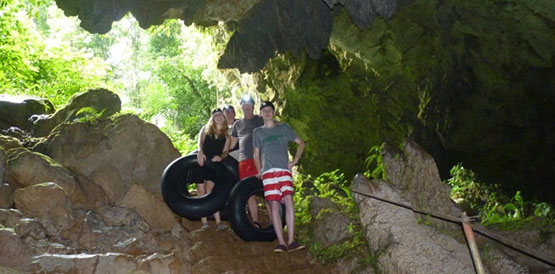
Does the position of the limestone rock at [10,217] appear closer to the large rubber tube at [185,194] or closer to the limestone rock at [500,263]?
the large rubber tube at [185,194]

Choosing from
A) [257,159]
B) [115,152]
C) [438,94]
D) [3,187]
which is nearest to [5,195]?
[3,187]

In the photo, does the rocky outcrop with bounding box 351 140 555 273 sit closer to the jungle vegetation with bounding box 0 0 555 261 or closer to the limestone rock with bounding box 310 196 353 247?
the limestone rock with bounding box 310 196 353 247

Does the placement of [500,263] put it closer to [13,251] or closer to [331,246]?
[331,246]

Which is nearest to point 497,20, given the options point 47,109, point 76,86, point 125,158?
point 125,158

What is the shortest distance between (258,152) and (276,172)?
0.42 m

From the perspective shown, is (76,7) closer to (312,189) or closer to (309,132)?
(312,189)

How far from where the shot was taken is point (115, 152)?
8.99 m

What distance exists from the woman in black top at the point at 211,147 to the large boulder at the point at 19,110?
12.8 ft

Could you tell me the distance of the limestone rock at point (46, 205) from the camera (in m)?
7.21

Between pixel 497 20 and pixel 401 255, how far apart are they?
5720mm

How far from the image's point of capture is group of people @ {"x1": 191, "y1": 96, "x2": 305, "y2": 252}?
6.96 metres

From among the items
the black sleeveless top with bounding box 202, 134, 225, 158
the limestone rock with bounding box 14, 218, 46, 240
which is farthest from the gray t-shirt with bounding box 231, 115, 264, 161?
the limestone rock with bounding box 14, 218, 46, 240

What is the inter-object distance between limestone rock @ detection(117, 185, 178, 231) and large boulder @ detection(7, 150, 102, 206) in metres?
0.56

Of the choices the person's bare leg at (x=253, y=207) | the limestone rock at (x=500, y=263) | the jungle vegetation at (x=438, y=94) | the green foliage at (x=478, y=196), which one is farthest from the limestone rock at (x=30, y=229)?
the green foliage at (x=478, y=196)
